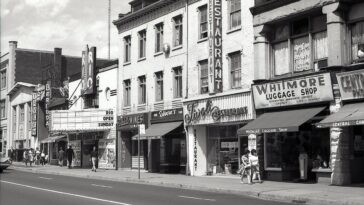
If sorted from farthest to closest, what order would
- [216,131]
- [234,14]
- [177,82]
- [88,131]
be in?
[88,131]
[177,82]
[216,131]
[234,14]

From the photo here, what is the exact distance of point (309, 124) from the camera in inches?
938

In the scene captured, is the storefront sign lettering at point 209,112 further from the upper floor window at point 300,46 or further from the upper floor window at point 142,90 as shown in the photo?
the upper floor window at point 142,90

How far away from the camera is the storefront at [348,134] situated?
20844 millimetres

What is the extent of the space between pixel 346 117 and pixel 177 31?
1494cm

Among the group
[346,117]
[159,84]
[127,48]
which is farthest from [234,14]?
[127,48]

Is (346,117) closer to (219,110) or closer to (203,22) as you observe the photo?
(219,110)

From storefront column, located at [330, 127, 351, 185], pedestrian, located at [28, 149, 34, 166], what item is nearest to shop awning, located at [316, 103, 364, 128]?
storefront column, located at [330, 127, 351, 185]

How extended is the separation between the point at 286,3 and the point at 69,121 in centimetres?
2225

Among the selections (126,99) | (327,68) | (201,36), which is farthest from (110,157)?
(327,68)

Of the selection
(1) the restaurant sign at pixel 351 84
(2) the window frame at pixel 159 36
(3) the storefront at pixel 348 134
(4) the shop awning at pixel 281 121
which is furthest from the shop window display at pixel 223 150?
(1) the restaurant sign at pixel 351 84

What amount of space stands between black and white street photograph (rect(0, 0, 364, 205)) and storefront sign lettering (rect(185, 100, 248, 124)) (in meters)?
0.06

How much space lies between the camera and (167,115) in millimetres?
32812

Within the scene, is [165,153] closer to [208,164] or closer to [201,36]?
[208,164]

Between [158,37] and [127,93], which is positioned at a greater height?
[158,37]
